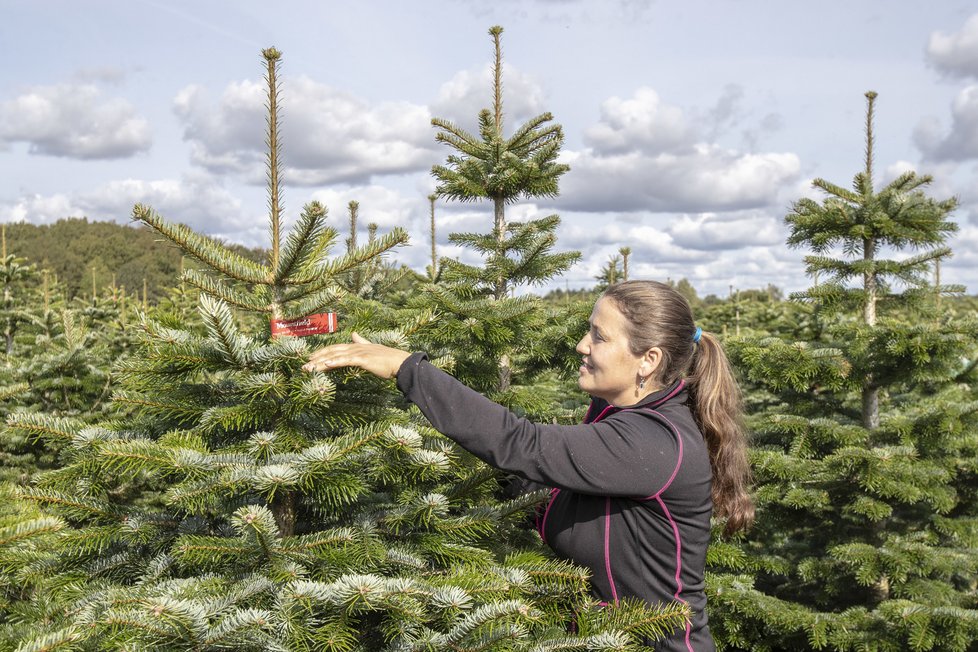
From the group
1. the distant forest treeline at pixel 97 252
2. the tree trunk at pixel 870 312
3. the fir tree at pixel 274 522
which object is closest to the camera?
the fir tree at pixel 274 522

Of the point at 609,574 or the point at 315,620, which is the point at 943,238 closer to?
the point at 609,574

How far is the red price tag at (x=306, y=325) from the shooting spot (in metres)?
2.45

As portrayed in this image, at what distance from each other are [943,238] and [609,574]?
5.66 metres

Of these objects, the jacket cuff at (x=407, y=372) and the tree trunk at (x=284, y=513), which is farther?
the tree trunk at (x=284, y=513)

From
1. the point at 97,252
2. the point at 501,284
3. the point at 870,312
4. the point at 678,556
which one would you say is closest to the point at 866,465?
the point at 870,312

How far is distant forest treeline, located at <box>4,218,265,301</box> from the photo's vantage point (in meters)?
72.0

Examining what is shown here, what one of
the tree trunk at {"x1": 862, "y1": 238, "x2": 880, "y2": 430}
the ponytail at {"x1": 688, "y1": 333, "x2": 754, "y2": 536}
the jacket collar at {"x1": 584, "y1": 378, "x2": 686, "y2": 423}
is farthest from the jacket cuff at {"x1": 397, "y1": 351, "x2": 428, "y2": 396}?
the tree trunk at {"x1": 862, "y1": 238, "x2": 880, "y2": 430}

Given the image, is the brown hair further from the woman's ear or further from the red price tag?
the red price tag

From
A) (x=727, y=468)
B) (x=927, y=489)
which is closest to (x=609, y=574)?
(x=727, y=468)

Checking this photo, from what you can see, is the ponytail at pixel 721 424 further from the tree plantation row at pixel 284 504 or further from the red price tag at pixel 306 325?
the red price tag at pixel 306 325

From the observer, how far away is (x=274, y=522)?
2186mm

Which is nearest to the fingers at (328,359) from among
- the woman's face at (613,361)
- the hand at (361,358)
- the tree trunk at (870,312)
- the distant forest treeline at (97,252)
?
the hand at (361,358)

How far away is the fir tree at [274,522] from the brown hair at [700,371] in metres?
0.69

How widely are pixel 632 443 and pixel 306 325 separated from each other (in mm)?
1241
